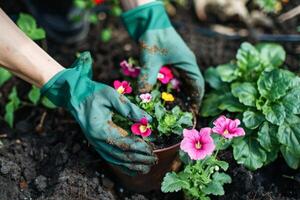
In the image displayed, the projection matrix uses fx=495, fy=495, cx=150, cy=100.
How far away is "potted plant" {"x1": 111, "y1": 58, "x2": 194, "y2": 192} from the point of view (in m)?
2.07

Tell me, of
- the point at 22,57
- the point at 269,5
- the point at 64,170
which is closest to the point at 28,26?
the point at 22,57

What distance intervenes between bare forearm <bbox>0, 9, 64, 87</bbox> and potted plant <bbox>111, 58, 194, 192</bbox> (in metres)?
0.32

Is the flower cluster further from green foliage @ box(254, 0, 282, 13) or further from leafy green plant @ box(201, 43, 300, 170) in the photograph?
green foliage @ box(254, 0, 282, 13)

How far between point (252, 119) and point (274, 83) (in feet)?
0.63

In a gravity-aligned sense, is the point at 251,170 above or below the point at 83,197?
below

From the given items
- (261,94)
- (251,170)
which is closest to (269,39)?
(261,94)

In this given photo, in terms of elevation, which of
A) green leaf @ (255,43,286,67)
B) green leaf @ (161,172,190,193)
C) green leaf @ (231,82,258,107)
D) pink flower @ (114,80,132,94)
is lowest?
green leaf @ (255,43,286,67)

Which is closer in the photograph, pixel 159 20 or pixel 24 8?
pixel 159 20

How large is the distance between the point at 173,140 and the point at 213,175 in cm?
23

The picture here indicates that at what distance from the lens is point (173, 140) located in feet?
7.02

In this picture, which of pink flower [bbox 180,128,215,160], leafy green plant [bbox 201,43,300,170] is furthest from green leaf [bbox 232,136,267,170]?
pink flower [bbox 180,128,215,160]

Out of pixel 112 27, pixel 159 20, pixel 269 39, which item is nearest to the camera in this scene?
pixel 159 20

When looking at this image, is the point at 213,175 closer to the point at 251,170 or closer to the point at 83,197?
the point at 251,170

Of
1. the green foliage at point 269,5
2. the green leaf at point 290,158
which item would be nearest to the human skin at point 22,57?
the green leaf at point 290,158
